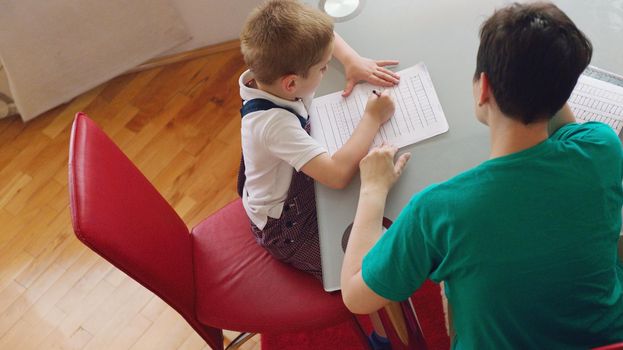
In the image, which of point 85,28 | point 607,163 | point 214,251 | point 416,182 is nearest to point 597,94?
point 607,163

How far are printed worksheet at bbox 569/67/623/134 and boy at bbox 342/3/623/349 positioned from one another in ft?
0.52

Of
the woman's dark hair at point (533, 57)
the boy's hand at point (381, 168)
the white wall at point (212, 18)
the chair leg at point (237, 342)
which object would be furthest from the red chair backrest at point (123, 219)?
the white wall at point (212, 18)

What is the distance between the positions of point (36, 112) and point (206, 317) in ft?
4.36

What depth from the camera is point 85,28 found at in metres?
2.11

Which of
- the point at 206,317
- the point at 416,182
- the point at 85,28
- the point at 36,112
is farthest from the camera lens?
the point at 36,112

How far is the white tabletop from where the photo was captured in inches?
43.1

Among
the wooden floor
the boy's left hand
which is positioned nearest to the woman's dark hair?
the boy's left hand

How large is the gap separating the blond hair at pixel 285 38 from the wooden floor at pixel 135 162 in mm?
954

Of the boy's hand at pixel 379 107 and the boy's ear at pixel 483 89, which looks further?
the boy's hand at pixel 379 107

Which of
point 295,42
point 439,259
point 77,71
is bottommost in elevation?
point 77,71

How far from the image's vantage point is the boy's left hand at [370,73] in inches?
47.9

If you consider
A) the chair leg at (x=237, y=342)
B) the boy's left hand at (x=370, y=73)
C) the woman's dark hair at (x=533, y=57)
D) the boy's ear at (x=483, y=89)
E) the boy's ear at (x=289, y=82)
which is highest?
the woman's dark hair at (x=533, y=57)

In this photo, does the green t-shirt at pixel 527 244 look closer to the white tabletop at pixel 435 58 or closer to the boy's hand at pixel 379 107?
the white tabletop at pixel 435 58

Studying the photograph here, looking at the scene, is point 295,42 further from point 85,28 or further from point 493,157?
point 85,28
